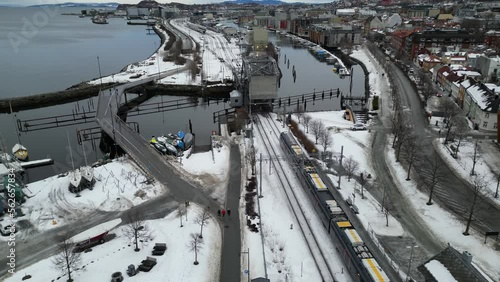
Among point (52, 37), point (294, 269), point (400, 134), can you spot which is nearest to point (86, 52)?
point (52, 37)

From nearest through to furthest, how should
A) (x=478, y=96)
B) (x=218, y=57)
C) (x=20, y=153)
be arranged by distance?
1. (x=20, y=153)
2. (x=478, y=96)
3. (x=218, y=57)

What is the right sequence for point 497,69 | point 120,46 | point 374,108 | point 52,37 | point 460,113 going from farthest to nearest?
point 52,37, point 120,46, point 497,69, point 374,108, point 460,113

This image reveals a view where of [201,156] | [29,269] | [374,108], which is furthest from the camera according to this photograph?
[374,108]

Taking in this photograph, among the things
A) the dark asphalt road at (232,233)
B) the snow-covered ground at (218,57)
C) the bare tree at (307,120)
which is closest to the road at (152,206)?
the dark asphalt road at (232,233)

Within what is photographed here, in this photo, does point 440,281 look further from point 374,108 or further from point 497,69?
point 497,69

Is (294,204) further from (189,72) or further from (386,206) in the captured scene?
(189,72)

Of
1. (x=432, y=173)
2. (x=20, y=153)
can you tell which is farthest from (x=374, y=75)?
(x=20, y=153)

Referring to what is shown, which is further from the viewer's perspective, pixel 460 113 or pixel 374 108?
pixel 374 108
